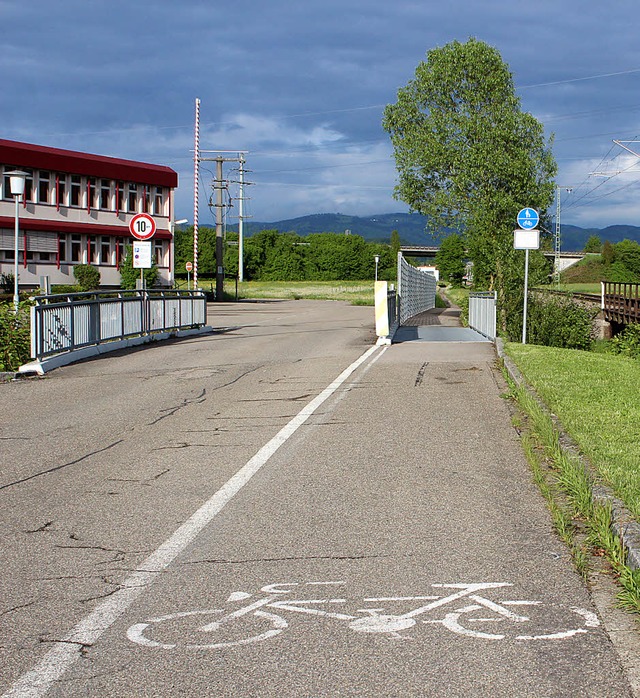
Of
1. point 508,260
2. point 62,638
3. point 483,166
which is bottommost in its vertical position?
point 62,638

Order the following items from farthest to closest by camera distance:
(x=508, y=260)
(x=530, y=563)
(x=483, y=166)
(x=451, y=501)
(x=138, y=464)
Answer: (x=483, y=166) → (x=508, y=260) → (x=138, y=464) → (x=451, y=501) → (x=530, y=563)

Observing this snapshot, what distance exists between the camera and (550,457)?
8.39 metres

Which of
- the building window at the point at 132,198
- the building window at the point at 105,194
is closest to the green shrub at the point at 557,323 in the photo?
the building window at the point at 105,194

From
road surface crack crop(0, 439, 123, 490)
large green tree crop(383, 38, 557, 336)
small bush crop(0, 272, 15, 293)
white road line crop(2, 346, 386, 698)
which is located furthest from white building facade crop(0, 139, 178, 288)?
white road line crop(2, 346, 386, 698)

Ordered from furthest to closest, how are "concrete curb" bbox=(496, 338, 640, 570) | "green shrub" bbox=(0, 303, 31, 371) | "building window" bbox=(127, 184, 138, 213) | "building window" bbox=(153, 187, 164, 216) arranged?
"building window" bbox=(153, 187, 164, 216) < "building window" bbox=(127, 184, 138, 213) < "green shrub" bbox=(0, 303, 31, 371) < "concrete curb" bbox=(496, 338, 640, 570)

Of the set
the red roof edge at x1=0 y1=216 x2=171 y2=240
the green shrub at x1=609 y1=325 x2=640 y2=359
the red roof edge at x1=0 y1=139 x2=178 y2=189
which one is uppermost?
the red roof edge at x1=0 y1=139 x2=178 y2=189

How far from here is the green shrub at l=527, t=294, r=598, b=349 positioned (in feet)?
92.4

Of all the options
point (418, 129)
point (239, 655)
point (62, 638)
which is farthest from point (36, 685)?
point (418, 129)

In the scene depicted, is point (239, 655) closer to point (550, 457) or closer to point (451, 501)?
point (451, 501)

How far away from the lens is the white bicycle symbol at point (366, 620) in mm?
4266

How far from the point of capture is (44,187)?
181 feet

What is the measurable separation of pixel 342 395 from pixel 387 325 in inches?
409

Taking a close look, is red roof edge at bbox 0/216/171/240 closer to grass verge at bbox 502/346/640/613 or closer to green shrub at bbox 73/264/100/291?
green shrub at bbox 73/264/100/291

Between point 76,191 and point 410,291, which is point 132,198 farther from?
point 410,291
